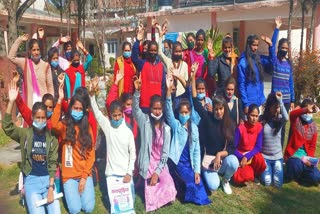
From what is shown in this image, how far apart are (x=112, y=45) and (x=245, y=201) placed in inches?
959

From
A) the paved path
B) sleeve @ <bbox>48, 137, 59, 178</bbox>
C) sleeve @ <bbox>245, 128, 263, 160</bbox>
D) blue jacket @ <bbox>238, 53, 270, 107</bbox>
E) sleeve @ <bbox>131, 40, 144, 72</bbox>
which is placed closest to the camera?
sleeve @ <bbox>48, 137, 59, 178</bbox>

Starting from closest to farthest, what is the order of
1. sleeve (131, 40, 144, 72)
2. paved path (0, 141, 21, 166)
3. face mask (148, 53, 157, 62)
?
face mask (148, 53, 157, 62) → sleeve (131, 40, 144, 72) → paved path (0, 141, 21, 166)

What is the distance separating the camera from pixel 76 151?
4.18 metres

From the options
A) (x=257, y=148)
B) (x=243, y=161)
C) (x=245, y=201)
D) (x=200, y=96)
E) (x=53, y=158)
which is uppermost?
(x=200, y=96)

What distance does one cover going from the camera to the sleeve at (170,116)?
434cm

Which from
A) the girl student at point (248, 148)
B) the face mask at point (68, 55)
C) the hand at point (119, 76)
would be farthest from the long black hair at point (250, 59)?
the face mask at point (68, 55)

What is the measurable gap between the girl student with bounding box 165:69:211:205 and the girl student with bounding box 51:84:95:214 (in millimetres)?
993

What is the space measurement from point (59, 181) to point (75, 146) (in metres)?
0.51

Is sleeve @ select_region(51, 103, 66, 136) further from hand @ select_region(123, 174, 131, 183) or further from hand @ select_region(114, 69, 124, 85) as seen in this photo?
hand @ select_region(114, 69, 124, 85)

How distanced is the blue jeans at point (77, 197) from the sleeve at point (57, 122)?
57 cm

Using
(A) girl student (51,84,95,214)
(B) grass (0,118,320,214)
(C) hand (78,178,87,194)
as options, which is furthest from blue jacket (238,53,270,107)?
(C) hand (78,178,87,194)

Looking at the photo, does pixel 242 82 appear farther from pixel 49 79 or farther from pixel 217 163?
pixel 49 79

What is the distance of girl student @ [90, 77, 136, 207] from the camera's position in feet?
13.9

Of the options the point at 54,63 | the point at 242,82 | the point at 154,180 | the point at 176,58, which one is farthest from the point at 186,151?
the point at 54,63
